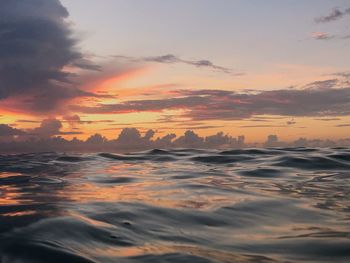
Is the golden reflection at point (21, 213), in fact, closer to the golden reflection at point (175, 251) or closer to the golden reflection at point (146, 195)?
the golden reflection at point (146, 195)

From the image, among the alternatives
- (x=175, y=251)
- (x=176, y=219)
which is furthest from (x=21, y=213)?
(x=175, y=251)

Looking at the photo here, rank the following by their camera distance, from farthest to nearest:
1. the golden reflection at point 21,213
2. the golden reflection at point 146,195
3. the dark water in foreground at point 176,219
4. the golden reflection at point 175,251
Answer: the golden reflection at point 146,195
the golden reflection at point 21,213
the dark water in foreground at point 176,219
the golden reflection at point 175,251

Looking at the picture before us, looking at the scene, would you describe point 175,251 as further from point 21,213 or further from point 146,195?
point 146,195

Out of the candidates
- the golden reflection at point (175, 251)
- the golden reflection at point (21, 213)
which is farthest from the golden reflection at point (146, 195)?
the golden reflection at point (175, 251)

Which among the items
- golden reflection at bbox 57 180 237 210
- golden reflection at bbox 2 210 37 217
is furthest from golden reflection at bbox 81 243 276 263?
golden reflection at bbox 57 180 237 210

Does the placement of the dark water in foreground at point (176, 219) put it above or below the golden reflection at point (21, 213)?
below

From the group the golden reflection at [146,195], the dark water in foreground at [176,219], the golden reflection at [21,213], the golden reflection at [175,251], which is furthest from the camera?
the golden reflection at [146,195]

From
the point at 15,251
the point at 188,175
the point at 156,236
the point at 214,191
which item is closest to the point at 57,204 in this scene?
the point at 156,236

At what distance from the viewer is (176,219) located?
19.1ft

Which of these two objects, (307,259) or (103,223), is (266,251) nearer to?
(307,259)

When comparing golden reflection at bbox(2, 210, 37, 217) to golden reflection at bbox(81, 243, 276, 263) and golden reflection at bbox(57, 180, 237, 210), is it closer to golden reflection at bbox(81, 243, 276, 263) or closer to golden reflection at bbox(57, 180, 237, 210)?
golden reflection at bbox(57, 180, 237, 210)

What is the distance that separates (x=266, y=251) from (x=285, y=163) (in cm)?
1076

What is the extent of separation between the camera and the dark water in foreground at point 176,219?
4.06m

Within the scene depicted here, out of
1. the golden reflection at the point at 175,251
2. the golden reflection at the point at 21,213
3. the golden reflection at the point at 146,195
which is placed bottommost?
the golden reflection at the point at 175,251
